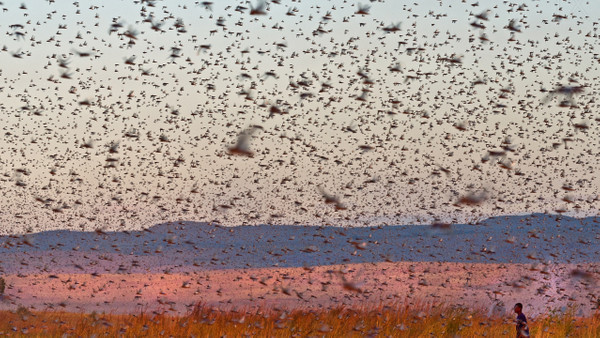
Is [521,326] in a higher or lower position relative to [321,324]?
higher

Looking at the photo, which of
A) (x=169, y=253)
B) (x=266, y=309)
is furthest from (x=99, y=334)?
A: (x=169, y=253)

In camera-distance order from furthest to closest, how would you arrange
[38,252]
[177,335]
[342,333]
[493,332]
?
[38,252] → [493,332] → [342,333] → [177,335]

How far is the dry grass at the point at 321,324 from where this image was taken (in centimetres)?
1684

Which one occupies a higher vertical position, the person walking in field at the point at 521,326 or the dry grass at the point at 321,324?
the person walking in field at the point at 521,326

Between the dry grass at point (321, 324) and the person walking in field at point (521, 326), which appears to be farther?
the dry grass at point (321, 324)

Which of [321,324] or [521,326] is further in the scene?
→ [321,324]

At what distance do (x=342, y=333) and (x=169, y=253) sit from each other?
85.8 meters

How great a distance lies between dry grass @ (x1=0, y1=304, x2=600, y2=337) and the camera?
1684 cm

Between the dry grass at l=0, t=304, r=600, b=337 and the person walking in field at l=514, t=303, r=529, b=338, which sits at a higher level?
the person walking in field at l=514, t=303, r=529, b=338

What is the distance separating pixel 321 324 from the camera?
698 inches

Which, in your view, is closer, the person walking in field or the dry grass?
the person walking in field

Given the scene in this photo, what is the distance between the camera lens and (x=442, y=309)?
811 inches

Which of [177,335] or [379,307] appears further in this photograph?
[379,307]

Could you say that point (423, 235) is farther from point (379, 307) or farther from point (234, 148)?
point (234, 148)
